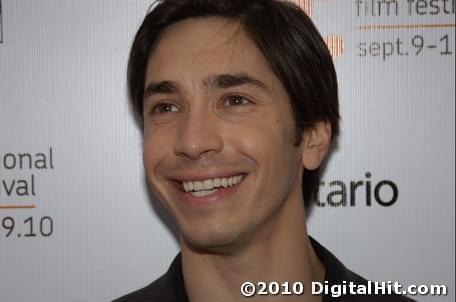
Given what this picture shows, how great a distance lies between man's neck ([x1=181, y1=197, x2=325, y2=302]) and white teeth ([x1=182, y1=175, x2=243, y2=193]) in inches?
4.9

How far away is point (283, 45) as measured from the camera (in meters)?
1.13

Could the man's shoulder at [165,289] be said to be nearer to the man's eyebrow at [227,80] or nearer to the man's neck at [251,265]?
the man's neck at [251,265]

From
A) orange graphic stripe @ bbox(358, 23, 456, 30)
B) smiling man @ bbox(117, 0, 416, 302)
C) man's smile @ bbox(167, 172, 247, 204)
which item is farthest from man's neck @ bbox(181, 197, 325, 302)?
orange graphic stripe @ bbox(358, 23, 456, 30)

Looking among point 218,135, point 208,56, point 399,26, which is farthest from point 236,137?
point 399,26

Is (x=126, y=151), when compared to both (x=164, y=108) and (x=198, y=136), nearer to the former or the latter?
(x=164, y=108)

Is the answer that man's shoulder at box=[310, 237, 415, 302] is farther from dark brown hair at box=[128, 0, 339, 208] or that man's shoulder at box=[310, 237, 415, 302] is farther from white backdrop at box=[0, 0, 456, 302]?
dark brown hair at box=[128, 0, 339, 208]

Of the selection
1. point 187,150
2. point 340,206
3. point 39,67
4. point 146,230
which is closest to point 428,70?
point 340,206

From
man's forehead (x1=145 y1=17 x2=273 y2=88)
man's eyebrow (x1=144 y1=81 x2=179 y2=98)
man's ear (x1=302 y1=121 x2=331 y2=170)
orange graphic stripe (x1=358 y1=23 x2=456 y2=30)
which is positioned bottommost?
man's ear (x1=302 y1=121 x2=331 y2=170)

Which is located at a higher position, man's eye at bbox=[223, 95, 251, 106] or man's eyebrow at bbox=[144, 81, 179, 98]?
man's eyebrow at bbox=[144, 81, 179, 98]

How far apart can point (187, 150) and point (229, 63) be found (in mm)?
184

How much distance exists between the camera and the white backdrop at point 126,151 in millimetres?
1368

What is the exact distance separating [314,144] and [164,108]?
12.9 inches

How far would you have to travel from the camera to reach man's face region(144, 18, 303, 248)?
107 centimetres

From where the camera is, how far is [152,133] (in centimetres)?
112
